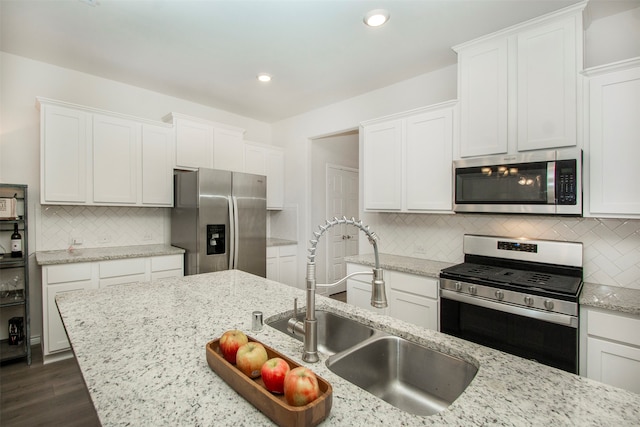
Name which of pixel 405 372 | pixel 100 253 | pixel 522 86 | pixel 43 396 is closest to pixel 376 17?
pixel 522 86

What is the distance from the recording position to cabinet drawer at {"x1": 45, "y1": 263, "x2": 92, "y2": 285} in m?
2.59

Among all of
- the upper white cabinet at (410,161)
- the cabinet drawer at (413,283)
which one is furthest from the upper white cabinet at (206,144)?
the cabinet drawer at (413,283)

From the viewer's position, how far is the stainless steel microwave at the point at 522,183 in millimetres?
1991

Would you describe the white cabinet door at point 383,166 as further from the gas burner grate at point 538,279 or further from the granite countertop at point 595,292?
the gas burner grate at point 538,279

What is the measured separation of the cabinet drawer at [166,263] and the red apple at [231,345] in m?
2.54

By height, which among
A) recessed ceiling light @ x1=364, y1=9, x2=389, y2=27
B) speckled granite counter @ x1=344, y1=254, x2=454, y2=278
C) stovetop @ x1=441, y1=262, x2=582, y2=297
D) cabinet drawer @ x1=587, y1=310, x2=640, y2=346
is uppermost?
recessed ceiling light @ x1=364, y1=9, x2=389, y2=27

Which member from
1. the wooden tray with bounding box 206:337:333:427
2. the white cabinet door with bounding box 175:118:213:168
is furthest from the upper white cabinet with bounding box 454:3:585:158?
the white cabinet door with bounding box 175:118:213:168

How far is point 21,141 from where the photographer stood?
2910 millimetres

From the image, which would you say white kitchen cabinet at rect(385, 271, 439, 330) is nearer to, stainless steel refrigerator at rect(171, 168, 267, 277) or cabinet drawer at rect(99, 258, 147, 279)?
stainless steel refrigerator at rect(171, 168, 267, 277)

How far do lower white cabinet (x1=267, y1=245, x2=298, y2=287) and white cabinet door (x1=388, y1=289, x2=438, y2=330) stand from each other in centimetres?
195

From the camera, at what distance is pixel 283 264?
4352 mm

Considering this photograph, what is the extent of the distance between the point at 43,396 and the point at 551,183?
12.7 ft

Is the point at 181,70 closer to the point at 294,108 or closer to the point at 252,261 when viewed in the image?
the point at 294,108

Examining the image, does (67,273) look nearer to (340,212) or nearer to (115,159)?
(115,159)
